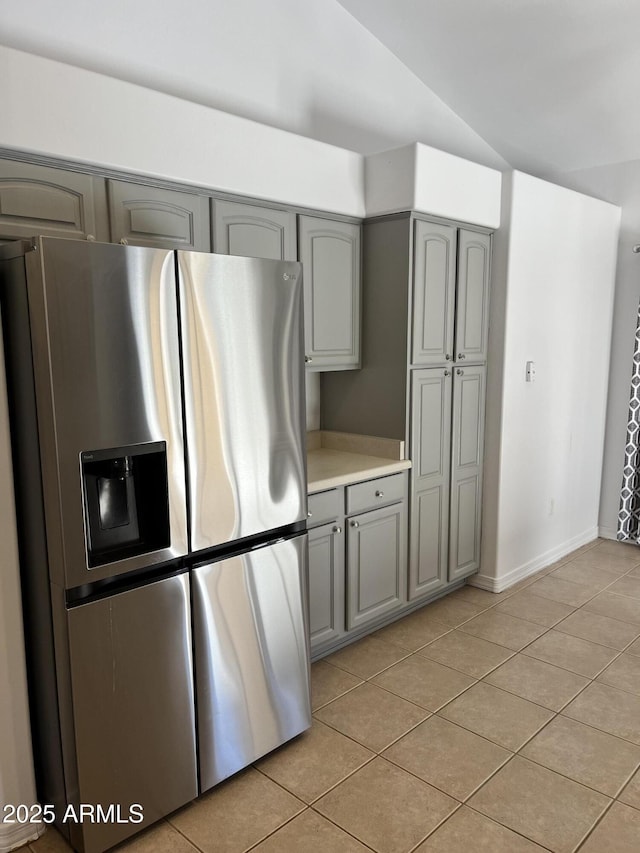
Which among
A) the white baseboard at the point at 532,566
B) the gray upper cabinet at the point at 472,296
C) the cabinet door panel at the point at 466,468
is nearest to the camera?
the gray upper cabinet at the point at 472,296

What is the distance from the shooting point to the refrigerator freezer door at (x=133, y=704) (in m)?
1.78

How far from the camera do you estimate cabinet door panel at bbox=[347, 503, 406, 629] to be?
303 cm

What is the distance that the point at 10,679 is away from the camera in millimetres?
1880

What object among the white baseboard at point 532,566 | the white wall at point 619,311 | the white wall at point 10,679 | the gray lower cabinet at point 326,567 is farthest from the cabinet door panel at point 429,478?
the white wall at point 10,679

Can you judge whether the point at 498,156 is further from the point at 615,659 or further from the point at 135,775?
the point at 135,775

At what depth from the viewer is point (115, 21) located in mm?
2545

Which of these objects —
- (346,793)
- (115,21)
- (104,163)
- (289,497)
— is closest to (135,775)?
(346,793)

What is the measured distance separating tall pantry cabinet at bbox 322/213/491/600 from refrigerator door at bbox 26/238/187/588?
1583 mm

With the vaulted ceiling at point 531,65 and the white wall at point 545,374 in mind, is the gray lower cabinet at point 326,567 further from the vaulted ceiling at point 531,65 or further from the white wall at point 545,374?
the vaulted ceiling at point 531,65

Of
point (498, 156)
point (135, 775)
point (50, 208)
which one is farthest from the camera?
point (498, 156)

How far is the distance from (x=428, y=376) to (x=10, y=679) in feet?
7.49

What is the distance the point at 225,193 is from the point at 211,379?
106cm

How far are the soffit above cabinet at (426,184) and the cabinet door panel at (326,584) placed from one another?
158 cm

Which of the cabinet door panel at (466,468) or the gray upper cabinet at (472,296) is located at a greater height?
the gray upper cabinet at (472,296)
